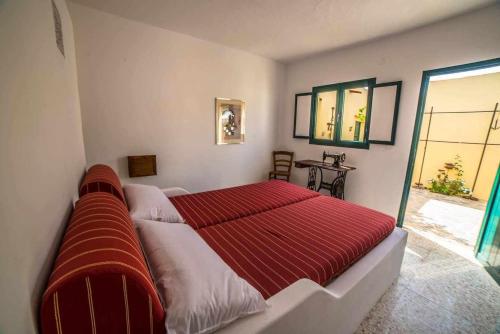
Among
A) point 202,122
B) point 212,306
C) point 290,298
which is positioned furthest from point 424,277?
point 202,122

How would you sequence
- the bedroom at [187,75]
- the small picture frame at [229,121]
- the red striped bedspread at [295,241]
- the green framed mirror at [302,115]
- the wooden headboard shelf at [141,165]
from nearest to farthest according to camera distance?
the bedroom at [187,75]
the red striped bedspread at [295,241]
the wooden headboard shelf at [141,165]
the small picture frame at [229,121]
the green framed mirror at [302,115]

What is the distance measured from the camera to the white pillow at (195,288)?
739 mm

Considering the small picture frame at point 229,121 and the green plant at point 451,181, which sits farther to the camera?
the green plant at point 451,181

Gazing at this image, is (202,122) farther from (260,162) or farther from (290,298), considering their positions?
(290,298)

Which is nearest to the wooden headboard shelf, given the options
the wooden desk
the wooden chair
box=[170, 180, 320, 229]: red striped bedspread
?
box=[170, 180, 320, 229]: red striped bedspread

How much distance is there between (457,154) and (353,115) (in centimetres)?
330

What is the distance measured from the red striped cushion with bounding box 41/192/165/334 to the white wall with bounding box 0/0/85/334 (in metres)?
0.06

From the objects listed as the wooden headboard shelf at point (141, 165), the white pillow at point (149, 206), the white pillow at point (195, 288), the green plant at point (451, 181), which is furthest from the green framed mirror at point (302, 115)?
the green plant at point (451, 181)

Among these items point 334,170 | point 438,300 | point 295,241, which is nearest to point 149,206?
point 295,241

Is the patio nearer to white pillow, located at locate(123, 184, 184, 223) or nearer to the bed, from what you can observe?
the bed

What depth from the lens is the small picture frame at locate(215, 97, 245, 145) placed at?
3.53 metres

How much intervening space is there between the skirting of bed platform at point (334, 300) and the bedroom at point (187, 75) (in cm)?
53

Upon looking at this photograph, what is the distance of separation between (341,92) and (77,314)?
158 inches

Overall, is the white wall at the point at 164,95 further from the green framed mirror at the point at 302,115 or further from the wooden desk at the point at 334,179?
the wooden desk at the point at 334,179
